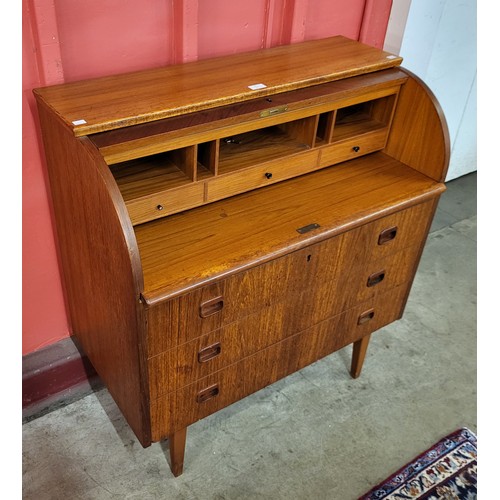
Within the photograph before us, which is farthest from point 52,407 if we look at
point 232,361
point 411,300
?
point 411,300

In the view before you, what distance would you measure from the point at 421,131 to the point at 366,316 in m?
0.80

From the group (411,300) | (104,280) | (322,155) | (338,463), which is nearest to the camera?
(104,280)

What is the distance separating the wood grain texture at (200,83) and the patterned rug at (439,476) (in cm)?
162

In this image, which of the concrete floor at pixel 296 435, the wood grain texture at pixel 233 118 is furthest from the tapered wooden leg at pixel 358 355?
the wood grain texture at pixel 233 118

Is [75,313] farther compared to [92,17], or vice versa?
[75,313]

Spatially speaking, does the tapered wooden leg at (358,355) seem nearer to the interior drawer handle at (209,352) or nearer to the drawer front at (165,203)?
the interior drawer handle at (209,352)

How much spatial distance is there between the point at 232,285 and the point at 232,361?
361 millimetres

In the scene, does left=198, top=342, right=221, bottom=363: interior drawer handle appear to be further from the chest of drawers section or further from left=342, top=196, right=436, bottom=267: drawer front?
left=342, top=196, right=436, bottom=267: drawer front

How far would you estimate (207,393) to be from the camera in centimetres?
209

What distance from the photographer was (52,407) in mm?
2547

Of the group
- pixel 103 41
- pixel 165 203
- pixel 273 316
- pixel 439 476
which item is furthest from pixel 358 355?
pixel 103 41

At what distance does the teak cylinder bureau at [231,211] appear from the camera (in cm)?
173

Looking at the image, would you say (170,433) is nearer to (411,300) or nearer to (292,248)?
(292,248)

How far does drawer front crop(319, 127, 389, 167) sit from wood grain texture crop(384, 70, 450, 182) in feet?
0.20
